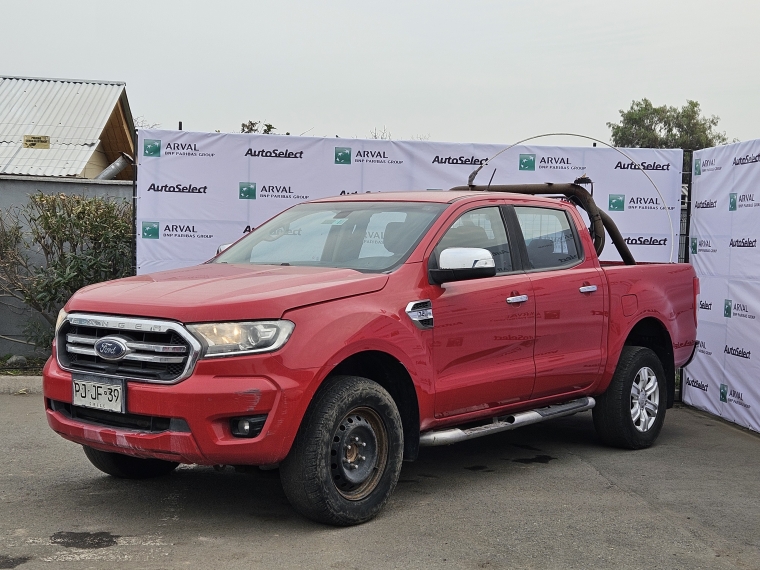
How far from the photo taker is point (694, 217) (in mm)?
9992

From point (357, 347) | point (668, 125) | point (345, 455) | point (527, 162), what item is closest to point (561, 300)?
point (357, 347)

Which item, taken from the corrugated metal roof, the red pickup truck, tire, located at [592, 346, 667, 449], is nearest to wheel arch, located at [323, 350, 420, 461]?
the red pickup truck

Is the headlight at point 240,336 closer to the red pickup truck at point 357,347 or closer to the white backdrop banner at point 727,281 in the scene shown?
the red pickup truck at point 357,347

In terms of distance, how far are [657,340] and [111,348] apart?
15.7ft

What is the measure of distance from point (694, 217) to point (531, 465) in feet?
14.2

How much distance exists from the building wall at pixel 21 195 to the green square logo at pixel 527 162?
4.69 m

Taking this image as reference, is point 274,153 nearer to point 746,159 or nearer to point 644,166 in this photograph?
point 644,166

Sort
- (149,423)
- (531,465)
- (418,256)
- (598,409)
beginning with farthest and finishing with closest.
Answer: (598,409)
(531,465)
(418,256)
(149,423)

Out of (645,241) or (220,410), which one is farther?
(645,241)

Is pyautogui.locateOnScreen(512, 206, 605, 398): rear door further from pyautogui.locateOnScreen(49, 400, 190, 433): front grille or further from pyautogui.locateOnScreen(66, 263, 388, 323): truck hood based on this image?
pyautogui.locateOnScreen(49, 400, 190, 433): front grille

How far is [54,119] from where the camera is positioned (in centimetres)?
1909

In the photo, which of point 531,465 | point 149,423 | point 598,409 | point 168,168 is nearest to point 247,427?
point 149,423

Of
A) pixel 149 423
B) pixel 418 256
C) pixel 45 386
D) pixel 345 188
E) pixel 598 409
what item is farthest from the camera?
pixel 345 188

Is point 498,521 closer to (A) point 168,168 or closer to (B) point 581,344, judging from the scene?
(B) point 581,344
